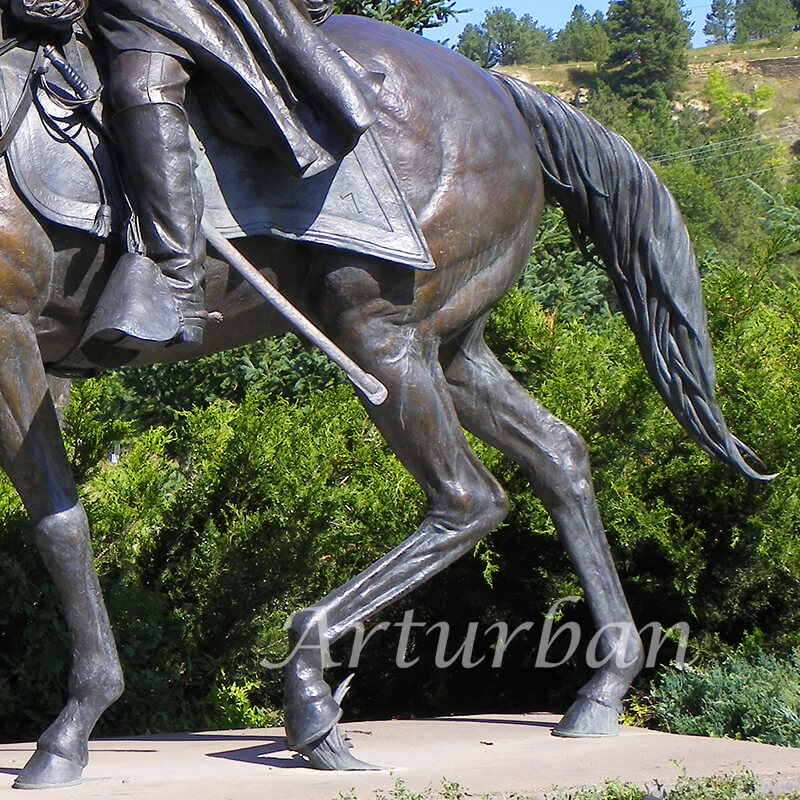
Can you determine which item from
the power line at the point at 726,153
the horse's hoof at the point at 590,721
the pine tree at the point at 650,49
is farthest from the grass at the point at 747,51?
the horse's hoof at the point at 590,721

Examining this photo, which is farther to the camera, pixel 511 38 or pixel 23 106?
pixel 511 38

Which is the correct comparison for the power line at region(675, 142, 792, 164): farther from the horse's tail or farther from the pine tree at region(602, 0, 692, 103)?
the horse's tail

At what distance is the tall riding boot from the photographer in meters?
3.47

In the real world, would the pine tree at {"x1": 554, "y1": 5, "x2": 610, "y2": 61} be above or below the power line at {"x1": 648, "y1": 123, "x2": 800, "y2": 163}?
above

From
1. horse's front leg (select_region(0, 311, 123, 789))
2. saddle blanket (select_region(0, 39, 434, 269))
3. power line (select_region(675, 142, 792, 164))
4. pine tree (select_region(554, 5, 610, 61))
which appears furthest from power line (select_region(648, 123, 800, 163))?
horse's front leg (select_region(0, 311, 123, 789))

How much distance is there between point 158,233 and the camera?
3504mm

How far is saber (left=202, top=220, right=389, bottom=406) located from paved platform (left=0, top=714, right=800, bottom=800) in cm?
112

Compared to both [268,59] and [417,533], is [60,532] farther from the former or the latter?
[268,59]

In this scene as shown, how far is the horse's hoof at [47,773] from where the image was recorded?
3436mm

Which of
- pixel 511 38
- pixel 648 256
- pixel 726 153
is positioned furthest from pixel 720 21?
pixel 648 256

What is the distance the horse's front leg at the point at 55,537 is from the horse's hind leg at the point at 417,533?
1.88 feet

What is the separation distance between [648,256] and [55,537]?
90.9 inches

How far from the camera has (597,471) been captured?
19.1 feet

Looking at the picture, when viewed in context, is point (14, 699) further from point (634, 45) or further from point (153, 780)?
point (634, 45)
